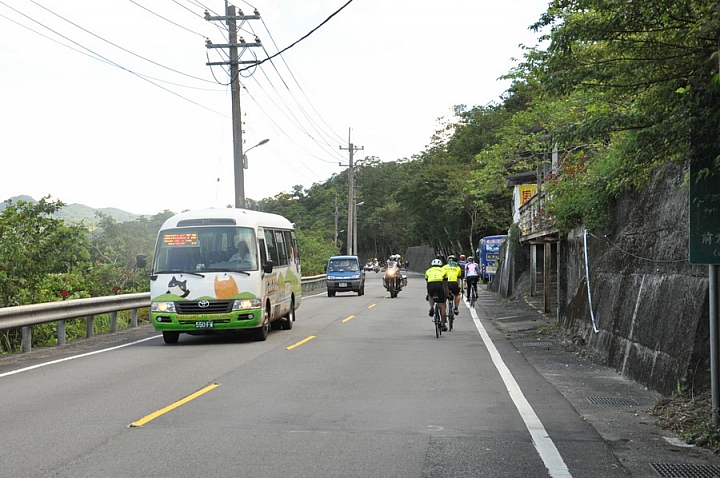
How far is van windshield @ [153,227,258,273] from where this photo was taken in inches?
609

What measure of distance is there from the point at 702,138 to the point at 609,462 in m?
3.01

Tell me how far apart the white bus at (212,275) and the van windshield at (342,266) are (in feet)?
65.9

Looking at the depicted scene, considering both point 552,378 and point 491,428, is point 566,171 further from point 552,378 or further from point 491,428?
point 491,428

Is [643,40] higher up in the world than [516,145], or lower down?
lower down

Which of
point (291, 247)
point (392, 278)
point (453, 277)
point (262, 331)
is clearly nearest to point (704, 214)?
point (262, 331)

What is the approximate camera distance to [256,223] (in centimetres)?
1639

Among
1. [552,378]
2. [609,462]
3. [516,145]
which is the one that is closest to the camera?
[609,462]

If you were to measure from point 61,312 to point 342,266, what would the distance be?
2264 centimetres

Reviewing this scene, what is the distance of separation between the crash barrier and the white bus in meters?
1.72

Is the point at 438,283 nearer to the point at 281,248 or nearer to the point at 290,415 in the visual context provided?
the point at 281,248

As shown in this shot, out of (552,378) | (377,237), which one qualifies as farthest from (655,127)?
(377,237)

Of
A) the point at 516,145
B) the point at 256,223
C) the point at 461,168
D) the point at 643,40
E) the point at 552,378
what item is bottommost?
the point at 552,378

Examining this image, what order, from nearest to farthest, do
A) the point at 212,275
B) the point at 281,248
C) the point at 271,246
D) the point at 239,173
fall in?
the point at 212,275, the point at 271,246, the point at 281,248, the point at 239,173

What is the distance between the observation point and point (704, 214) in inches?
285
